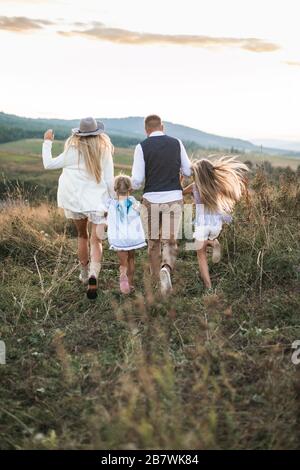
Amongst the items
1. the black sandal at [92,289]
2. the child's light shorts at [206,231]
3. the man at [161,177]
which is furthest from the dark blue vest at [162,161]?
the black sandal at [92,289]

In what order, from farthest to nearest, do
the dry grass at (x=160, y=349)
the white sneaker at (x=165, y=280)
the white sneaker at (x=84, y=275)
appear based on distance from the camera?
the white sneaker at (x=84, y=275) < the white sneaker at (x=165, y=280) < the dry grass at (x=160, y=349)

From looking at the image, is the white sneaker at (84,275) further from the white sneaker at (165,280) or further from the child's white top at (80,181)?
the white sneaker at (165,280)

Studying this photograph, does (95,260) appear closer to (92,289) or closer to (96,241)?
(96,241)

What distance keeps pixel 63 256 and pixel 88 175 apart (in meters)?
1.73

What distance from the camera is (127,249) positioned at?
5.89 metres

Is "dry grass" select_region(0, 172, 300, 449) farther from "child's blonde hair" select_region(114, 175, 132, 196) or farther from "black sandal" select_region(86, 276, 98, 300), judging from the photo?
"child's blonde hair" select_region(114, 175, 132, 196)

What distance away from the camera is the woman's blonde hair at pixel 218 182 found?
19.7ft

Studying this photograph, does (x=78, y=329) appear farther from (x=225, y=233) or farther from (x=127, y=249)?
(x=225, y=233)

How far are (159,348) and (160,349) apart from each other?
2 centimetres

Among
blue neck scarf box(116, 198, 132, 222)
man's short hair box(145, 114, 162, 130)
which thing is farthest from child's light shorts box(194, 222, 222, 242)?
man's short hair box(145, 114, 162, 130)

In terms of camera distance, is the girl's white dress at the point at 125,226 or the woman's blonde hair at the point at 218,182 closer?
the girl's white dress at the point at 125,226

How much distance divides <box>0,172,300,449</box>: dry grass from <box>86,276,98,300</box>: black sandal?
0.30ft

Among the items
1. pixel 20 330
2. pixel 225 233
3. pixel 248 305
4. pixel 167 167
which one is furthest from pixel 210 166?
pixel 20 330

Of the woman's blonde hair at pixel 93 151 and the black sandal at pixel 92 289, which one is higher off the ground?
the woman's blonde hair at pixel 93 151
